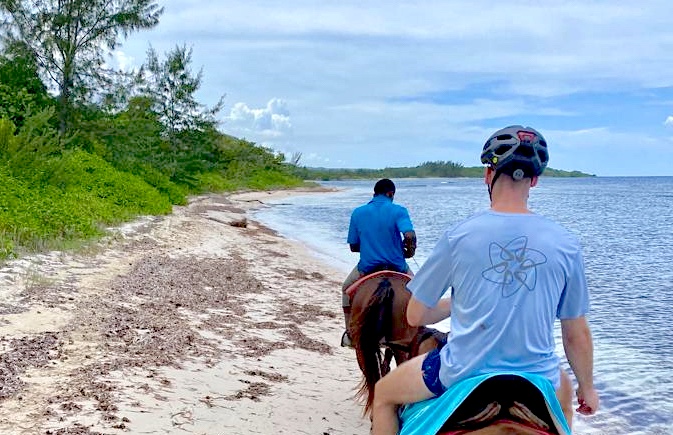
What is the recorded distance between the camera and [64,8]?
25906 mm

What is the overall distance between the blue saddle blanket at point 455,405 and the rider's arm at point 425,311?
356mm

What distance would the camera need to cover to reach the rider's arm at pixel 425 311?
10.3ft

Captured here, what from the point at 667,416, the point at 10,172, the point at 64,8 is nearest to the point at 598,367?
the point at 667,416

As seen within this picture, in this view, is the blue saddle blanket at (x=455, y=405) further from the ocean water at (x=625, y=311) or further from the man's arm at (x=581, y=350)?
the ocean water at (x=625, y=311)

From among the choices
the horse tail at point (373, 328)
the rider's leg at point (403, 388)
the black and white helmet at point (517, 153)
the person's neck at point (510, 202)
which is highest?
the black and white helmet at point (517, 153)

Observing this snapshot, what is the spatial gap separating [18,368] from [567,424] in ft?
16.1

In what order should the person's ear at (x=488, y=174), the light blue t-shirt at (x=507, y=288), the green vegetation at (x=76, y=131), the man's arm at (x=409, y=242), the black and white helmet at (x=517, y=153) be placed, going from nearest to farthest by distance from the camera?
the light blue t-shirt at (x=507, y=288) < the black and white helmet at (x=517, y=153) < the person's ear at (x=488, y=174) < the man's arm at (x=409, y=242) < the green vegetation at (x=76, y=131)

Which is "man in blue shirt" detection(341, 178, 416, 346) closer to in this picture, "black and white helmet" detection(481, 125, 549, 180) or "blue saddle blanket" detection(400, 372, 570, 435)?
"blue saddle blanket" detection(400, 372, 570, 435)

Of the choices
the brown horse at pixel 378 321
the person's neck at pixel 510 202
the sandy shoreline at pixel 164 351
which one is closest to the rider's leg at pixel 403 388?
the person's neck at pixel 510 202

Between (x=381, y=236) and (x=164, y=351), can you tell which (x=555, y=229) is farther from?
(x=164, y=351)

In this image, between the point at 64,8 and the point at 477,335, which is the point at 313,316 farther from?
the point at 64,8

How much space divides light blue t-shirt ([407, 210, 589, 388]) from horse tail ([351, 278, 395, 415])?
2939mm

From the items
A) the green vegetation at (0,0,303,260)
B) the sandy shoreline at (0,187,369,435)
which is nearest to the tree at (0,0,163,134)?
the green vegetation at (0,0,303,260)

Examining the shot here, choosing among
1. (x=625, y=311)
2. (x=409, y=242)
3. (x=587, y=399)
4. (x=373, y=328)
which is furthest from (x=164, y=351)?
(x=625, y=311)
